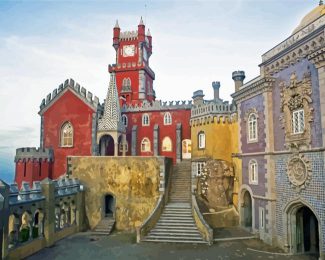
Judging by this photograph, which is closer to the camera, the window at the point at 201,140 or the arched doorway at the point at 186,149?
the window at the point at 201,140

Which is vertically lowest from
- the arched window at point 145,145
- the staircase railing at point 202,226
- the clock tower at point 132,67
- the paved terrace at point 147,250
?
the paved terrace at point 147,250

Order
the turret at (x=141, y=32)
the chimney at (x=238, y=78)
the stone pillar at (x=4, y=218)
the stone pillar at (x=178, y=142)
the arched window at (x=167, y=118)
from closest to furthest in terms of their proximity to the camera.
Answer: the stone pillar at (x=4, y=218) < the chimney at (x=238, y=78) < the stone pillar at (x=178, y=142) < the arched window at (x=167, y=118) < the turret at (x=141, y=32)

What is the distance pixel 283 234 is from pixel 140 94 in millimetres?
27265

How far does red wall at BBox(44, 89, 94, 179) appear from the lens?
94.1 feet

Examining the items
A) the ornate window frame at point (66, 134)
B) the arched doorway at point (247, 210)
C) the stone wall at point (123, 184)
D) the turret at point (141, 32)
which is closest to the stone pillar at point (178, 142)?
the stone wall at point (123, 184)

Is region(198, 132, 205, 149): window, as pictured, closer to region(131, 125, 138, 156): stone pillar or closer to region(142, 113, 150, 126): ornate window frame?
region(142, 113, 150, 126): ornate window frame

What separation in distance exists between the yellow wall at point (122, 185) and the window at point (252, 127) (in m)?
7.08

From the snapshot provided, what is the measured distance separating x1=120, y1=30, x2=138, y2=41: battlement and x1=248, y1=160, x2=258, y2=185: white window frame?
1110 inches

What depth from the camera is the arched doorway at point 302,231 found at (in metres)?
15.6

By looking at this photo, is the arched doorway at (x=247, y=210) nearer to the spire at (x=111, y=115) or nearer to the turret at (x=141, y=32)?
the spire at (x=111, y=115)

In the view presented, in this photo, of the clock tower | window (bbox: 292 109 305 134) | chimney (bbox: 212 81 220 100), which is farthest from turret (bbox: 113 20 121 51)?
Result: window (bbox: 292 109 305 134)

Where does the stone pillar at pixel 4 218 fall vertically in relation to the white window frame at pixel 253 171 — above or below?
below

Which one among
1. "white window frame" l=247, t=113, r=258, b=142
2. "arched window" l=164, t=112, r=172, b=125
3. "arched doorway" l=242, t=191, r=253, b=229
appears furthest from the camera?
"arched window" l=164, t=112, r=172, b=125

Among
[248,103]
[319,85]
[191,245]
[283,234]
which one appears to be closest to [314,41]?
[319,85]
